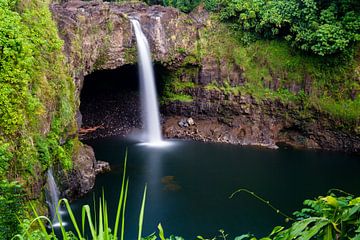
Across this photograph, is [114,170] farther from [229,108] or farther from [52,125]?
[229,108]

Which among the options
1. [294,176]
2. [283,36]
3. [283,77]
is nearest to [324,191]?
[294,176]

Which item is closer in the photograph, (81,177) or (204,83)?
(81,177)

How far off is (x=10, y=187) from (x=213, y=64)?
14.2 meters

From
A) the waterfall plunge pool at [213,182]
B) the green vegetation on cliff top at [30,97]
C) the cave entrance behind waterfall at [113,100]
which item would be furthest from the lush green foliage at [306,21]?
the green vegetation on cliff top at [30,97]

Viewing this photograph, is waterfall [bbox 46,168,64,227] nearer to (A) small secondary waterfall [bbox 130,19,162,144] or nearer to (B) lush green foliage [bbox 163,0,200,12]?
(A) small secondary waterfall [bbox 130,19,162,144]

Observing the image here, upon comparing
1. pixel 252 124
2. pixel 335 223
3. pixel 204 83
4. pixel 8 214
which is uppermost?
pixel 204 83

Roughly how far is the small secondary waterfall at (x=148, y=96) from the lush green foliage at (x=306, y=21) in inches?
156

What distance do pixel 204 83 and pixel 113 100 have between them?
4.29 m

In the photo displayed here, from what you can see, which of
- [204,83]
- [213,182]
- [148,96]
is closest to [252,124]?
[204,83]

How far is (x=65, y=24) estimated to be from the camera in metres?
13.5

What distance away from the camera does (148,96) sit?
63.6 ft

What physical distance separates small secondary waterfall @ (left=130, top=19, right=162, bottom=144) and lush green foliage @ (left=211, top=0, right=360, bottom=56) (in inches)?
156

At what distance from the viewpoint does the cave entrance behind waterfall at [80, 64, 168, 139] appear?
19.0 m

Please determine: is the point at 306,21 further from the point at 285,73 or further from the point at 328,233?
the point at 328,233
